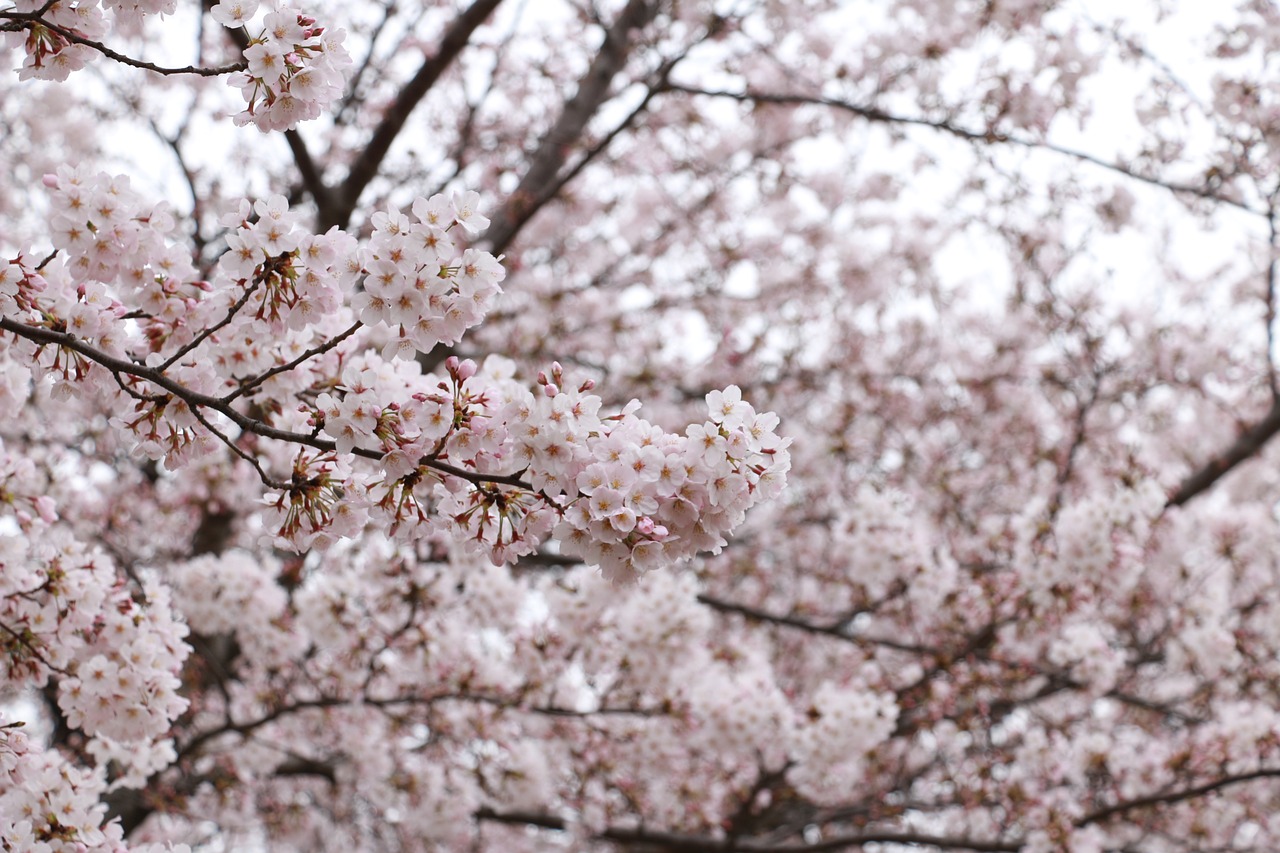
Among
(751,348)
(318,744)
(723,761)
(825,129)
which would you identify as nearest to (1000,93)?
(751,348)

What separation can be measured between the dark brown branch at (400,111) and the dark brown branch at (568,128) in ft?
2.58

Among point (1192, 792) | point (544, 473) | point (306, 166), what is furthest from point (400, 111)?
point (1192, 792)

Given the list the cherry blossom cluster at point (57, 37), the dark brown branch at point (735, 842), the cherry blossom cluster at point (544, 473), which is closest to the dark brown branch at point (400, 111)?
the cherry blossom cluster at point (57, 37)

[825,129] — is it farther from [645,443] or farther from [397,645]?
[645,443]

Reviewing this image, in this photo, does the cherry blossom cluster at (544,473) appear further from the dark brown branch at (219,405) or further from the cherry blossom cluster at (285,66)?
the cherry blossom cluster at (285,66)

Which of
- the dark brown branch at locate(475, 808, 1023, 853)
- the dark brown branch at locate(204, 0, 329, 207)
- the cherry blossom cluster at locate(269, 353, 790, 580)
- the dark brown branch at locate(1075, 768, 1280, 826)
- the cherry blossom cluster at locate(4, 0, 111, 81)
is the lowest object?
the cherry blossom cluster at locate(269, 353, 790, 580)

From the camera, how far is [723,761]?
6.69m

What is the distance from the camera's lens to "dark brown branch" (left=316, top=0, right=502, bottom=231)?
17.5ft

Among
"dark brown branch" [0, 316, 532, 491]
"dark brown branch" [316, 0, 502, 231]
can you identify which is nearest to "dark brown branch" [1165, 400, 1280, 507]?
"dark brown branch" [316, 0, 502, 231]

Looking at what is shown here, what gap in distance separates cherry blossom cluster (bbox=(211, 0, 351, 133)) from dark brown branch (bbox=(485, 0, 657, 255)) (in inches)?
142

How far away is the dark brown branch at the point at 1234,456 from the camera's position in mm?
7188

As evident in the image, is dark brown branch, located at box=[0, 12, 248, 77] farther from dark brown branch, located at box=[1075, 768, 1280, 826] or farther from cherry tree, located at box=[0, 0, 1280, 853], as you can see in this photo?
dark brown branch, located at box=[1075, 768, 1280, 826]

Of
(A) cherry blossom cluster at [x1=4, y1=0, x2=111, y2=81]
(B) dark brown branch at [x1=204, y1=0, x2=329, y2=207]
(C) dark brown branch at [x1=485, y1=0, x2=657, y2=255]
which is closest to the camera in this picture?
(A) cherry blossom cluster at [x1=4, y1=0, x2=111, y2=81]

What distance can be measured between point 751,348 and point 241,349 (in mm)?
6361
